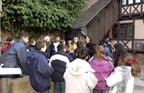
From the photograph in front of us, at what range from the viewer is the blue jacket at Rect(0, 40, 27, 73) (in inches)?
334

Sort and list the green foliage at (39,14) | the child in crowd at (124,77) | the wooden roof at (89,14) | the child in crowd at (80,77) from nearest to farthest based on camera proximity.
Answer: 1. the child in crowd at (124,77)
2. the child in crowd at (80,77)
3. the green foliage at (39,14)
4. the wooden roof at (89,14)

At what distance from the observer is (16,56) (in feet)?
28.1

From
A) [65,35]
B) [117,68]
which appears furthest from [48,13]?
[117,68]

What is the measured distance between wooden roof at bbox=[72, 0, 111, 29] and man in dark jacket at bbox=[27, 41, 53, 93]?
18.5m

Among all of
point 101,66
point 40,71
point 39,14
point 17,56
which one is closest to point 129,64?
point 101,66

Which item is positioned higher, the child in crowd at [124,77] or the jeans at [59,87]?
the child in crowd at [124,77]

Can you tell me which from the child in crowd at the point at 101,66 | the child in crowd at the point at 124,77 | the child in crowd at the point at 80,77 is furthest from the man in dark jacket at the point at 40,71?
the child in crowd at the point at 124,77

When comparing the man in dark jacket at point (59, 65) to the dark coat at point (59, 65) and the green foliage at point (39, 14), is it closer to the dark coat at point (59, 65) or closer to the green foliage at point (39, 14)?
the dark coat at point (59, 65)

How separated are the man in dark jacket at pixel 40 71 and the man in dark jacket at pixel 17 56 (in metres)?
0.83

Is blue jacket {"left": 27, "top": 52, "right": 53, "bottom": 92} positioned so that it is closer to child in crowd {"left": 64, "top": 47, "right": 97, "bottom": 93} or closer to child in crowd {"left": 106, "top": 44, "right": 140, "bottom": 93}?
child in crowd {"left": 64, "top": 47, "right": 97, "bottom": 93}

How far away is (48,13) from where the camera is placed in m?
25.0

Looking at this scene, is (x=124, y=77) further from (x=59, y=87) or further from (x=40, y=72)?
(x=59, y=87)

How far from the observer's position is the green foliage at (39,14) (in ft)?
76.9

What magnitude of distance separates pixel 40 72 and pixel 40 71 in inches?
0.9
